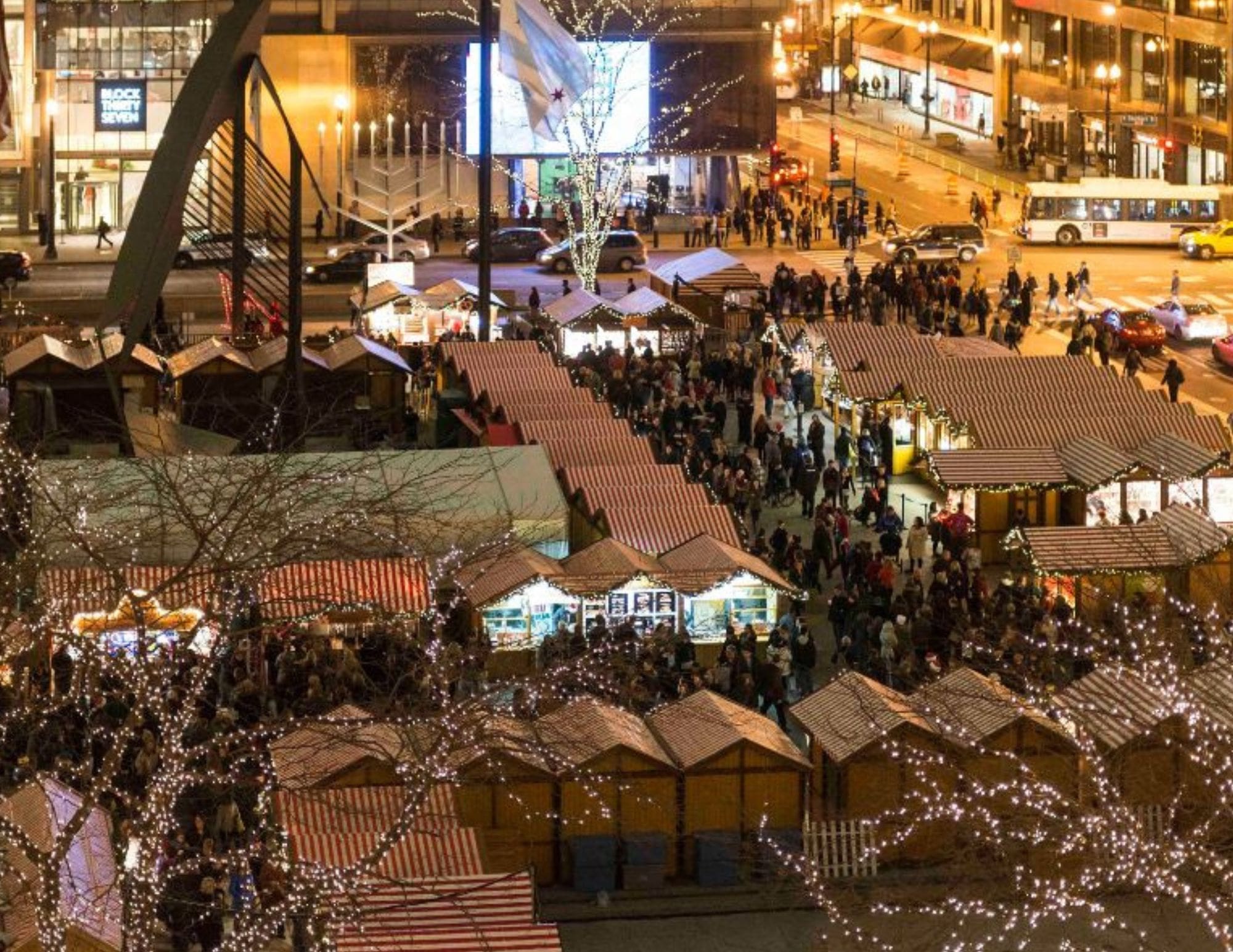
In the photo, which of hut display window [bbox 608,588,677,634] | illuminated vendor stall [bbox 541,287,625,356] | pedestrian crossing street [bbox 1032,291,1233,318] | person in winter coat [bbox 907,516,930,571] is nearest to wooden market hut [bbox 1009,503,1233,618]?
person in winter coat [bbox 907,516,930,571]

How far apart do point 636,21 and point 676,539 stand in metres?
43.0

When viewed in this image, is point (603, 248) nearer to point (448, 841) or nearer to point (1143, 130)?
point (1143, 130)

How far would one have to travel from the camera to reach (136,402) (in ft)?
150

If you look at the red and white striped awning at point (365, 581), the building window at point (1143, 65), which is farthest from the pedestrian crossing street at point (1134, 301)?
the red and white striped awning at point (365, 581)

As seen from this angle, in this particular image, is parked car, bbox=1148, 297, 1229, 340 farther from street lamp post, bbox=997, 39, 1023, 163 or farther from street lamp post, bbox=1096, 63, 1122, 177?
street lamp post, bbox=997, 39, 1023, 163

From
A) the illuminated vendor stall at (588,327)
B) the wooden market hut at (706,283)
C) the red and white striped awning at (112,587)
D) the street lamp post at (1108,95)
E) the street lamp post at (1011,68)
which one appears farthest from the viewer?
the street lamp post at (1011,68)

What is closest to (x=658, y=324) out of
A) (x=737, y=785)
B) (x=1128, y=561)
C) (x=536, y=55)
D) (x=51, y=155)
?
(x=536, y=55)

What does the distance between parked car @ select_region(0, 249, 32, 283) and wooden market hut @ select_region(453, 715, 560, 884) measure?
4155cm

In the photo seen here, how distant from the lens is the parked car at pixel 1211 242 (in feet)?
234

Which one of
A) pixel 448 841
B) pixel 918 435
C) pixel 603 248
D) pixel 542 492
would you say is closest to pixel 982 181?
pixel 603 248

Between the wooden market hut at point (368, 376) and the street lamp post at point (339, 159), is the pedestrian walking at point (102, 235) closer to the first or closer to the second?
the street lamp post at point (339, 159)

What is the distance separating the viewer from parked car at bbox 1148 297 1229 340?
190ft

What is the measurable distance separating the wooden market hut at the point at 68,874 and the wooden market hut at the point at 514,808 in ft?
13.0

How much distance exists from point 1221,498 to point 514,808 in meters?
15.0
